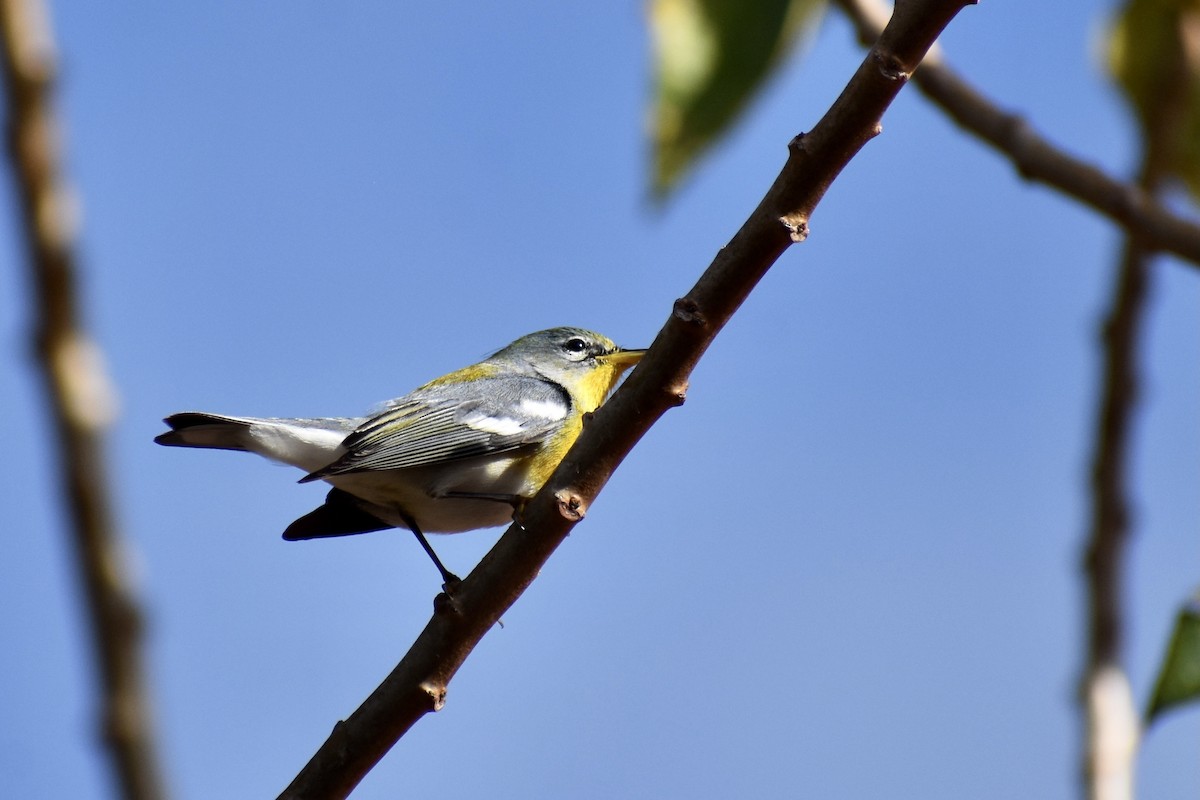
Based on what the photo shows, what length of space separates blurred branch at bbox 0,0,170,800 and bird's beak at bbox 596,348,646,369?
125 inches

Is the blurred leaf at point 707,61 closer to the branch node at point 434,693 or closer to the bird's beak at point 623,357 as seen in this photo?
the branch node at point 434,693

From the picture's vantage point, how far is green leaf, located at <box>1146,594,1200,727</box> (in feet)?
5.72

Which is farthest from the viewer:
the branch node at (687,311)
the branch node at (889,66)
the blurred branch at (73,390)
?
the branch node at (687,311)

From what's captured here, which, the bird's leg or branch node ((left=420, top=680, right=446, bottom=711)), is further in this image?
the bird's leg

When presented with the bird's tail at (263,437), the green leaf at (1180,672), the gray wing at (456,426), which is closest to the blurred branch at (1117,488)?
the green leaf at (1180,672)

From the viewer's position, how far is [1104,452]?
2.44 meters

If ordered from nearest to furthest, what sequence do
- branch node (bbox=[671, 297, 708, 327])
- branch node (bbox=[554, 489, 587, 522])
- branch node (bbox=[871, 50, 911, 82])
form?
branch node (bbox=[871, 50, 911, 82]) → branch node (bbox=[671, 297, 708, 327]) → branch node (bbox=[554, 489, 587, 522])

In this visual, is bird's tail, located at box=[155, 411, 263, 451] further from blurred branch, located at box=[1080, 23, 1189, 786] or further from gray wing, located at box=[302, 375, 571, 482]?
blurred branch, located at box=[1080, 23, 1189, 786]

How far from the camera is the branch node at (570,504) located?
191 centimetres

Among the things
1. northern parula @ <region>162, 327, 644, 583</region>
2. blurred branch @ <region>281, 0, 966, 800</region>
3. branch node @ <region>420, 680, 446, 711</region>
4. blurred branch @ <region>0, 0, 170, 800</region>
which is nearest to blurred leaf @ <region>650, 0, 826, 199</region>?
blurred branch @ <region>281, 0, 966, 800</region>

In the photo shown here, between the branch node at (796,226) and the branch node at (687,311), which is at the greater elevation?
the branch node at (796,226)

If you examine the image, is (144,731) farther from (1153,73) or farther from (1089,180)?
(1153,73)

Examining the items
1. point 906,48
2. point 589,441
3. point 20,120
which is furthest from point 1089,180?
point 20,120

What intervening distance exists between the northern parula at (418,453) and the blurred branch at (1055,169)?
144cm
